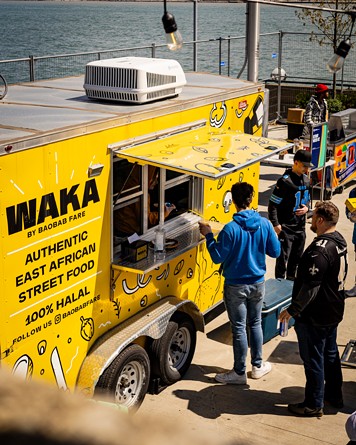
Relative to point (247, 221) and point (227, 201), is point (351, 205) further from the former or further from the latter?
point (247, 221)

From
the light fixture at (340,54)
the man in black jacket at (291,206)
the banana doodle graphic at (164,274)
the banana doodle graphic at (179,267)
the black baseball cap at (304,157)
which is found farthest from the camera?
the light fixture at (340,54)

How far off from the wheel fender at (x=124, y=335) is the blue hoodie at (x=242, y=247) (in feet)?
1.92

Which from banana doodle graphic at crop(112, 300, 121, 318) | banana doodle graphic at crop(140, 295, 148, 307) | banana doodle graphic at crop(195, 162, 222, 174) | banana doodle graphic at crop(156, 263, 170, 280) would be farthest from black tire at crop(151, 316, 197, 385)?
banana doodle graphic at crop(195, 162, 222, 174)

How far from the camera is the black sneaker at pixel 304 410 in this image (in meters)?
5.71

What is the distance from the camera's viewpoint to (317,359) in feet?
18.3

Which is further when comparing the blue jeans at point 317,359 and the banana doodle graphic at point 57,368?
the blue jeans at point 317,359

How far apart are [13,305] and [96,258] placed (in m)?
0.96

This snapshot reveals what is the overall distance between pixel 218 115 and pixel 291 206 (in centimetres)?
155

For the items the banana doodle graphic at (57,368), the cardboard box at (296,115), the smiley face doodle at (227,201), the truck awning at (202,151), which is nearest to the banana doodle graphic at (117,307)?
the banana doodle graphic at (57,368)

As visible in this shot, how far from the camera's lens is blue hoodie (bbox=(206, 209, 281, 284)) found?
5.94 m

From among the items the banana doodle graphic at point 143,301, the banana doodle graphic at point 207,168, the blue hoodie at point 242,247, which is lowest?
the banana doodle graphic at point 143,301

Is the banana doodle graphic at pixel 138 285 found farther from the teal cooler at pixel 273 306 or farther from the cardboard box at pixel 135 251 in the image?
the teal cooler at pixel 273 306

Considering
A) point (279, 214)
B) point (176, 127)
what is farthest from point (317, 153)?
point (176, 127)

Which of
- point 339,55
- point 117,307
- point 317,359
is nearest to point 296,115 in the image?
point 339,55
